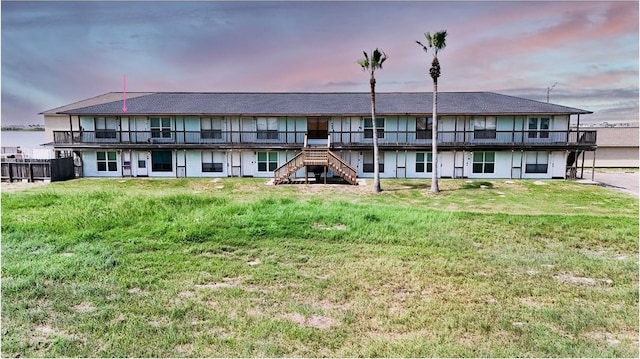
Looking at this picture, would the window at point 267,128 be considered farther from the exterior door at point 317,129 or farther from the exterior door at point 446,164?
the exterior door at point 446,164

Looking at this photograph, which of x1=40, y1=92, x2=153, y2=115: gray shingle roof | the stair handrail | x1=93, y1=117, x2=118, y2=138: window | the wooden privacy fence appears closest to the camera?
the stair handrail

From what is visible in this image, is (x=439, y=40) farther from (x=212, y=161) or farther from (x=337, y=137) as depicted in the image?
(x=212, y=161)

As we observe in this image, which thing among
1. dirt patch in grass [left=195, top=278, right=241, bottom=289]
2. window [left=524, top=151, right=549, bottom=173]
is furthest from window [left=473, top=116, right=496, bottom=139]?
dirt patch in grass [left=195, top=278, right=241, bottom=289]

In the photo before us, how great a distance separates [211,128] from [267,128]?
4.25m

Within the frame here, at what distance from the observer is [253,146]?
30.6m

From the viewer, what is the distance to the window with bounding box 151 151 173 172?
3155cm

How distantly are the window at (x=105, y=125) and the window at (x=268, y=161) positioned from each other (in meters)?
11.3

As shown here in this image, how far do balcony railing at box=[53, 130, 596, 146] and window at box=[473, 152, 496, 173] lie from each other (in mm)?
845

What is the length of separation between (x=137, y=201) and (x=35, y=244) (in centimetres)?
521

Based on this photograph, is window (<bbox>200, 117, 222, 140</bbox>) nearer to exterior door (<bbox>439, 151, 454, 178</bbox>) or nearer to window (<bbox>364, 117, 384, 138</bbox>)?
window (<bbox>364, 117, 384, 138</bbox>)

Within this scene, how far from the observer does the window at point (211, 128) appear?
31875 mm

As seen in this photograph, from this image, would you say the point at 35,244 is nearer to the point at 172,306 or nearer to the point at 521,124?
the point at 172,306

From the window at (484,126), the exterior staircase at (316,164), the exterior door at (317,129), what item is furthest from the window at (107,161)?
the window at (484,126)

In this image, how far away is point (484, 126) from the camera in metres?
31.3
